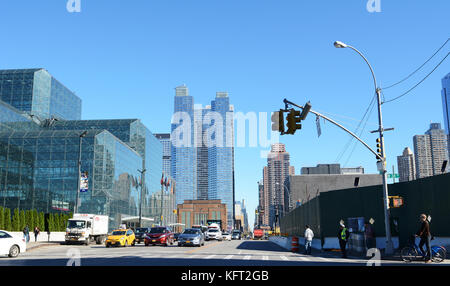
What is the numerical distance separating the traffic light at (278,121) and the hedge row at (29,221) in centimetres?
3770

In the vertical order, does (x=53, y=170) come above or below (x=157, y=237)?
above

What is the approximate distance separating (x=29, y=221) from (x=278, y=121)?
41.7 m

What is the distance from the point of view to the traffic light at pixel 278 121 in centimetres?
2140

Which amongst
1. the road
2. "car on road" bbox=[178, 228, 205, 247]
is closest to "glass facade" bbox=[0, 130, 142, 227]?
"car on road" bbox=[178, 228, 205, 247]

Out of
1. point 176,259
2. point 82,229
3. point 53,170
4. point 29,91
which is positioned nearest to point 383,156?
point 176,259

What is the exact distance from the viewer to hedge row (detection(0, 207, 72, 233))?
47.8m

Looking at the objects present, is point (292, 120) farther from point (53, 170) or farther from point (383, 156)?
point (53, 170)

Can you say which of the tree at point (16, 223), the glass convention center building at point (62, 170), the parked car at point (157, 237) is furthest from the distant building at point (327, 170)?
the tree at point (16, 223)

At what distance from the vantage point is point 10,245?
23.0 meters

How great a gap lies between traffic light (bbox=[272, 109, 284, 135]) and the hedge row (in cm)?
3770

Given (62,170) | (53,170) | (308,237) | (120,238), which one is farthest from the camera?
(53,170)

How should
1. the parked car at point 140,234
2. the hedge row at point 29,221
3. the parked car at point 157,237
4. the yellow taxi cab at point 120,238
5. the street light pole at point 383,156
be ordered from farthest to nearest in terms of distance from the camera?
the parked car at point 140,234 → the hedge row at point 29,221 → the parked car at point 157,237 → the yellow taxi cab at point 120,238 → the street light pole at point 383,156

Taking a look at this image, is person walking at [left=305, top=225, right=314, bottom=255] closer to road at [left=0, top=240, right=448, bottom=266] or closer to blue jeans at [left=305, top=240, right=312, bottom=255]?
blue jeans at [left=305, top=240, right=312, bottom=255]

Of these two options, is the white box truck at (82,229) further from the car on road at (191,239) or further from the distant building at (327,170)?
the distant building at (327,170)
